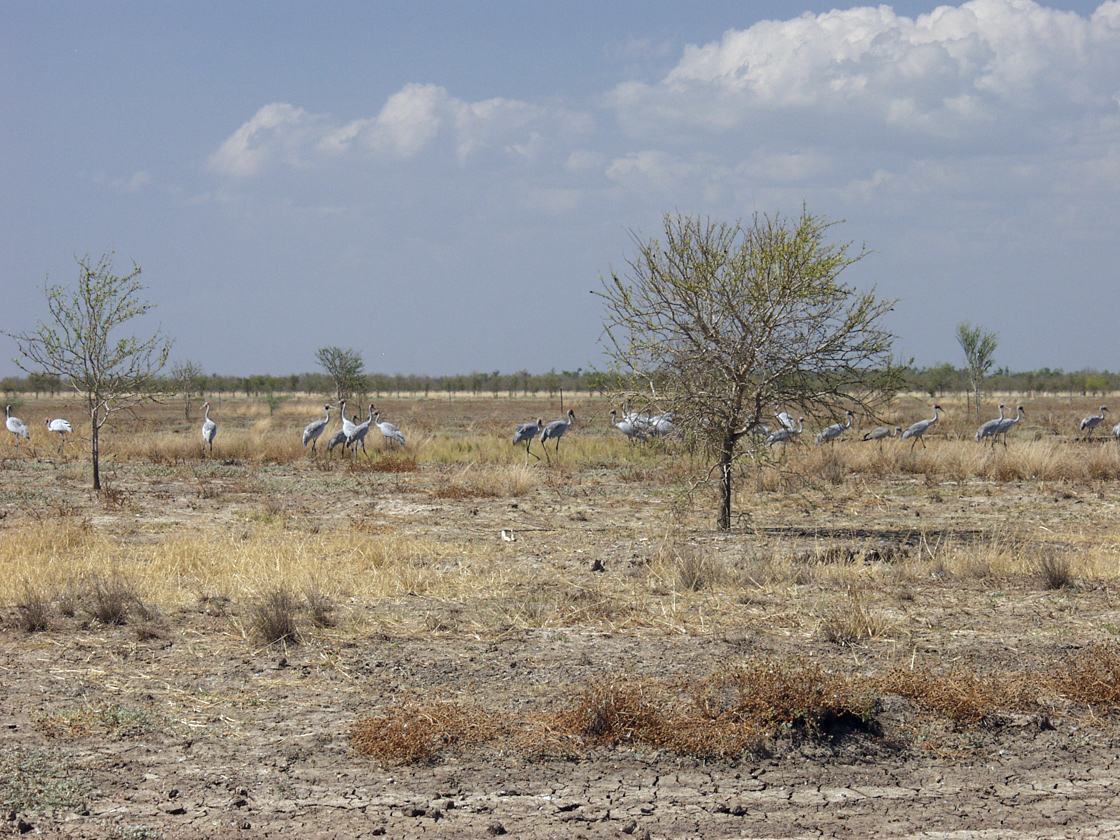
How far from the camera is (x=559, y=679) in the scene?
6430 millimetres

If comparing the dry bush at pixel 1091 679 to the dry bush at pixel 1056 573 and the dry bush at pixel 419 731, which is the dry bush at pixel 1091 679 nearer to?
the dry bush at pixel 1056 573

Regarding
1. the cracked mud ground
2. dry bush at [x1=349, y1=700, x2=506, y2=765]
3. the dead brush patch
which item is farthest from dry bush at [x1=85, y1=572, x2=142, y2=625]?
the dead brush patch

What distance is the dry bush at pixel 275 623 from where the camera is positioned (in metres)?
7.33

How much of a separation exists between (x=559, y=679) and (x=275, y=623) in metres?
2.50

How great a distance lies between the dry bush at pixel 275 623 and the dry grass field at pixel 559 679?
0.02 m

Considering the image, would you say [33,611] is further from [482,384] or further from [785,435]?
[482,384]

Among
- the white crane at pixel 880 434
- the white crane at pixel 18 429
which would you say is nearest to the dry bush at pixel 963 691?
the white crane at pixel 880 434

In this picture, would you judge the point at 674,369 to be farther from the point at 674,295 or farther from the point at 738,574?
the point at 738,574

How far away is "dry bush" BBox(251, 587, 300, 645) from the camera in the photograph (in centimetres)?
733

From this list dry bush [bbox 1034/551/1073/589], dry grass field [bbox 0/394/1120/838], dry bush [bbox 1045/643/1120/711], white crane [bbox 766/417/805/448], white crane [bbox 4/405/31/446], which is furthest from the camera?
white crane [bbox 4/405/31/446]

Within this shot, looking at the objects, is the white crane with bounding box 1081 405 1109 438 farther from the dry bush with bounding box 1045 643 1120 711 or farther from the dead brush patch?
the dry bush with bounding box 1045 643 1120 711

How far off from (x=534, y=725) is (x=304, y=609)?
3384mm

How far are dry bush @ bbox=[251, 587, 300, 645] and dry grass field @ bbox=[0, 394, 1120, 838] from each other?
24mm

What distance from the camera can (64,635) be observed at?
7.64m
